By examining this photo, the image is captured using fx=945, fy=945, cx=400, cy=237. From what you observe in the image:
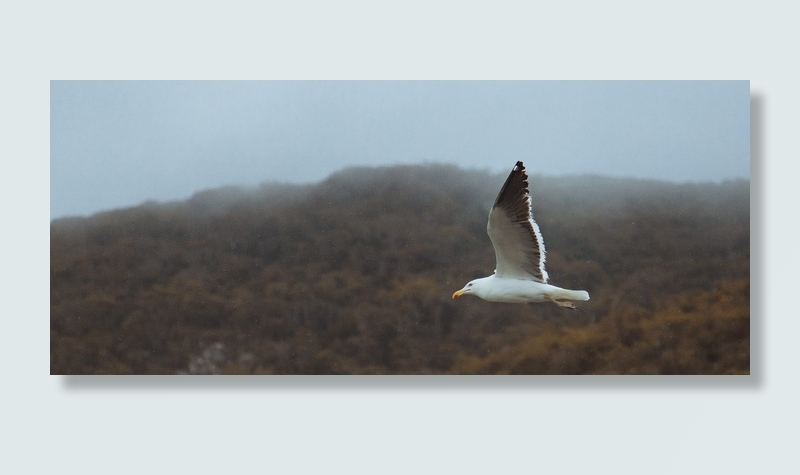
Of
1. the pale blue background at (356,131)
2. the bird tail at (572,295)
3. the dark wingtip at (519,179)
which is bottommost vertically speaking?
the bird tail at (572,295)

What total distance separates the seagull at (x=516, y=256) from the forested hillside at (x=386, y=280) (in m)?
0.27

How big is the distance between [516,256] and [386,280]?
0.73 m

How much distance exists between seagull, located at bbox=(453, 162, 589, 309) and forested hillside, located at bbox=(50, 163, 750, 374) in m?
0.27

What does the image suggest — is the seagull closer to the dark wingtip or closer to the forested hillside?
the dark wingtip

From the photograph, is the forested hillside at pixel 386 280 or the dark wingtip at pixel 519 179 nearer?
the dark wingtip at pixel 519 179

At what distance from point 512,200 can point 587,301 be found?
2.58 feet

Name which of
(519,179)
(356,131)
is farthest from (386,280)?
(519,179)

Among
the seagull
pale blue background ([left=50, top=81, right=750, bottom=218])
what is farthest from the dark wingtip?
pale blue background ([left=50, top=81, right=750, bottom=218])

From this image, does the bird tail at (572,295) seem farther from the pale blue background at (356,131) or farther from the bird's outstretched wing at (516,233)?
the pale blue background at (356,131)

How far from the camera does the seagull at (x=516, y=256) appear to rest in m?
3.94

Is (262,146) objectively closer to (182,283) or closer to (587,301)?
(182,283)

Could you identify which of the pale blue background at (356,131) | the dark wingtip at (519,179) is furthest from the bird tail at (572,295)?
the pale blue background at (356,131)

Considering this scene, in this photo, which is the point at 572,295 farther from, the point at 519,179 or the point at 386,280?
the point at 386,280

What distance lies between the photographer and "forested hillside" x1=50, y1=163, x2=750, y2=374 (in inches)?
172
